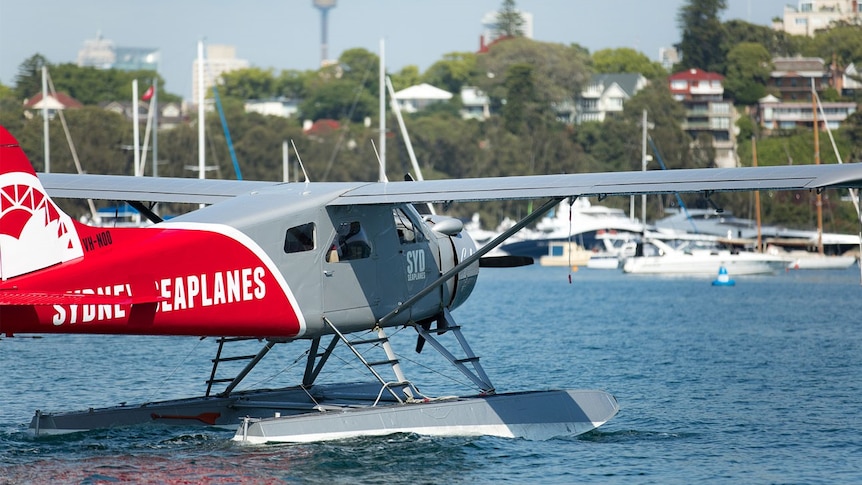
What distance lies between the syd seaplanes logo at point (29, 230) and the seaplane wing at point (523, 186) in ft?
9.11

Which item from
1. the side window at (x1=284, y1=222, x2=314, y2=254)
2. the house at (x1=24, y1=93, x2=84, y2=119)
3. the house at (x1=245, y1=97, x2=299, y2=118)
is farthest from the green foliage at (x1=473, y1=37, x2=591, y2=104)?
the side window at (x1=284, y1=222, x2=314, y2=254)

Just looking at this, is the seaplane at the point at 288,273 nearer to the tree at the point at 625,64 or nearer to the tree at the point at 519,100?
the tree at the point at 519,100

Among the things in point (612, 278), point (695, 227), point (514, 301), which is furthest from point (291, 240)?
point (695, 227)

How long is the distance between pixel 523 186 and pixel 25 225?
16.1 feet

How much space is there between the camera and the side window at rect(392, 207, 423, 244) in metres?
15.2

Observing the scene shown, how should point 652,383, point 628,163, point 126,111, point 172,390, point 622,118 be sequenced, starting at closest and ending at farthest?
point 172,390 → point 652,383 → point 628,163 → point 622,118 → point 126,111

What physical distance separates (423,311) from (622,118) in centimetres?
9975

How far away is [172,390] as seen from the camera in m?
19.7

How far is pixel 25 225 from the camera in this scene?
484 inches

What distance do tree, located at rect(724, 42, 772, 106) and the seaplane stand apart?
121 meters

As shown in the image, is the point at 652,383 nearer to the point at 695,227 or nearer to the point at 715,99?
the point at 695,227

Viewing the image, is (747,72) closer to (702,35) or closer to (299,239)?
(702,35)

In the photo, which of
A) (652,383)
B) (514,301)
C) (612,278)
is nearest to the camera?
(652,383)

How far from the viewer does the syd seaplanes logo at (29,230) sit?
40.0 feet
